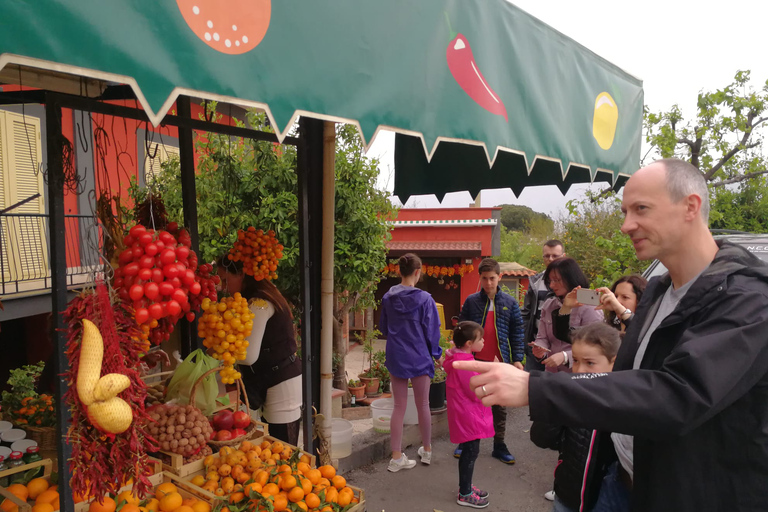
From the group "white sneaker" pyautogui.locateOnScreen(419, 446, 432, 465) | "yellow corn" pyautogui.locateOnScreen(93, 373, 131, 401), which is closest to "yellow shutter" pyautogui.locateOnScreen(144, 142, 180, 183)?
"yellow corn" pyautogui.locateOnScreen(93, 373, 131, 401)

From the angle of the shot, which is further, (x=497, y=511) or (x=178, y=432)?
(x=497, y=511)

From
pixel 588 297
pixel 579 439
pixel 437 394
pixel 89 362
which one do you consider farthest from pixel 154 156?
pixel 437 394

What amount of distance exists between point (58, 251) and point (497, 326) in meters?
4.01

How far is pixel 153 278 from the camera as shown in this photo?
72.8 inches

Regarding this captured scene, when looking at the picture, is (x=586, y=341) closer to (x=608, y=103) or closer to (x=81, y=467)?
(x=608, y=103)

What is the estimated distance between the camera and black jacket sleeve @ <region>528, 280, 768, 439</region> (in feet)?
3.78

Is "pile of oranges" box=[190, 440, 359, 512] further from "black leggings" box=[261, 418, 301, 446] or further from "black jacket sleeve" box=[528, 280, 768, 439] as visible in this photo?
"black jacket sleeve" box=[528, 280, 768, 439]

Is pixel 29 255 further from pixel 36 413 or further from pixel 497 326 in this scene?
pixel 497 326

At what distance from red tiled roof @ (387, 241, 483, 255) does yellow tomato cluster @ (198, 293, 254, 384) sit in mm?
11804

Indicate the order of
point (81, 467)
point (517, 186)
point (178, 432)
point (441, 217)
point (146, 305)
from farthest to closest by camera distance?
1. point (441, 217)
2. point (517, 186)
3. point (178, 432)
4. point (146, 305)
5. point (81, 467)

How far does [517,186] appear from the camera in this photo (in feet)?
14.0

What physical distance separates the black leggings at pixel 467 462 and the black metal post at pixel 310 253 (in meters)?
1.39

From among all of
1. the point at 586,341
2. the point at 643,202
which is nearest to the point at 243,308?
the point at 586,341

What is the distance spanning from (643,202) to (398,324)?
3.36 m
